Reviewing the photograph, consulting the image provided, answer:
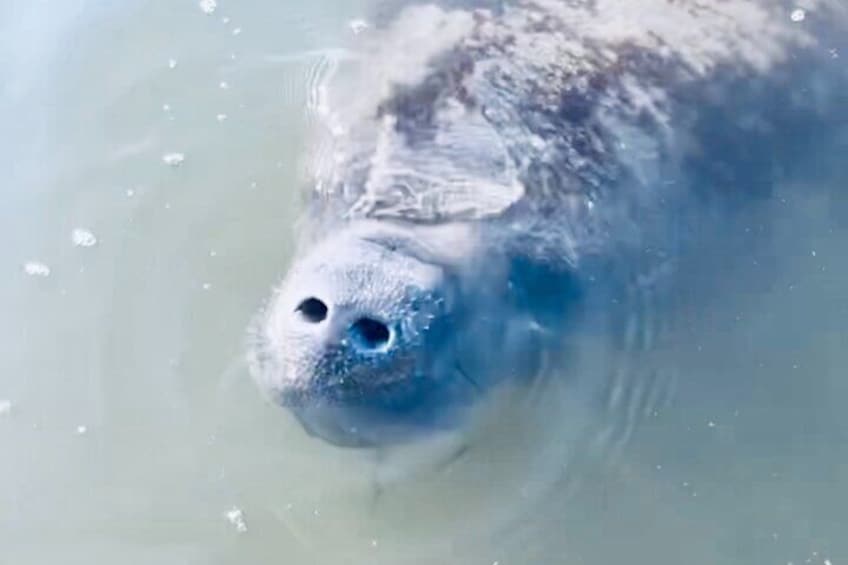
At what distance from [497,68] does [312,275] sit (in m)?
0.98

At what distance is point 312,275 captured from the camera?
13.1 feet

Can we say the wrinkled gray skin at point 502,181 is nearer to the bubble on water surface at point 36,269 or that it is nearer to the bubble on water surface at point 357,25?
the bubble on water surface at point 357,25

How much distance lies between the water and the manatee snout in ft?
1.73

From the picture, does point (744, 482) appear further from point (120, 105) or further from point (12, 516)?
point (120, 105)

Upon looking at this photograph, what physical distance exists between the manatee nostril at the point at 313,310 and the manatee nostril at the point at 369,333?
98mm

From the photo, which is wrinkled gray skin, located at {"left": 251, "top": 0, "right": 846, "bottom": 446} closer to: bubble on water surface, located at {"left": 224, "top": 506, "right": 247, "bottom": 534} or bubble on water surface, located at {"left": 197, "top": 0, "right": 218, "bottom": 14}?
bubble on water surface, located at {"left": 224, "top": 506, "right": 247, "bottom": 534}

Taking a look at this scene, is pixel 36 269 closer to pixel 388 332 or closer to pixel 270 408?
pixel 270 408

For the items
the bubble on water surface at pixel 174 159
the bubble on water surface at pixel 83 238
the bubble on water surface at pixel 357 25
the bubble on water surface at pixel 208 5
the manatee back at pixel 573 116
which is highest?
the manatee back at pixel 573 116

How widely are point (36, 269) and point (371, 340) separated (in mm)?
2017

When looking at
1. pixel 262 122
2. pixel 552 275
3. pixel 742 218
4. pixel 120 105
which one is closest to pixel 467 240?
pixel 552 275

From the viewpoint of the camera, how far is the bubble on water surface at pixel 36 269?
5312 millimetres

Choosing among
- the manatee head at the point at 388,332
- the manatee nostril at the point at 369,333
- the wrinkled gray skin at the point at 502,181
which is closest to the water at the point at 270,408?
the wrinkled gray skin at the point at 502,181

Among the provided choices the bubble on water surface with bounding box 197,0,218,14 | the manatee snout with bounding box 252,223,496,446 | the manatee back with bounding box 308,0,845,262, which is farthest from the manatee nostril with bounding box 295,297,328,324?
the bubble on water surface with bounding box 197,0,218,14

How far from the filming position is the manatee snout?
383 centimetres
